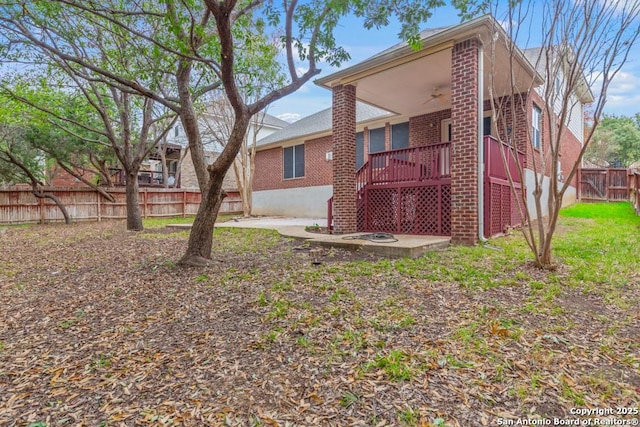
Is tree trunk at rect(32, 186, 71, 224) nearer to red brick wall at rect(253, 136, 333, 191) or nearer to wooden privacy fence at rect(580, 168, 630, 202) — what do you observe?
red brick wall at rect(253, 136, 333, 191)

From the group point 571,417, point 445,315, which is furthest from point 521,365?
point 445,315

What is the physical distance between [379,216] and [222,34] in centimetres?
552

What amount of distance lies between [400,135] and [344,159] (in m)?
5.05

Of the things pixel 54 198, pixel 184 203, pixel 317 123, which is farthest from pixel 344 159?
pixel 184 203

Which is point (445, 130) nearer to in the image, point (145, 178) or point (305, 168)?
point (305, 168)

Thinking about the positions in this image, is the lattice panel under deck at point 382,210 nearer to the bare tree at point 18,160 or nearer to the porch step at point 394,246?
the porch step at point 394,246

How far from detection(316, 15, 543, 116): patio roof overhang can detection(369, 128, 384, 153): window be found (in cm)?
254

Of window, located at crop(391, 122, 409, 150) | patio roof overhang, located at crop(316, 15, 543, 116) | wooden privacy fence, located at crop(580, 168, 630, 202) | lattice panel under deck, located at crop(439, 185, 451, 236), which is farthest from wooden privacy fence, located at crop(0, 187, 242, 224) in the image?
wooden privacy fence, located at crop(580, 168, 630, 202)

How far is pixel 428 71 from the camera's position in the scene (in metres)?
8.08

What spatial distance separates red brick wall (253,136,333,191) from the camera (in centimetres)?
1527

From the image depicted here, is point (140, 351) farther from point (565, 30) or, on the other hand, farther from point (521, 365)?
point (565, 30)

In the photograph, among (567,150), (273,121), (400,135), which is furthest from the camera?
(273,121)

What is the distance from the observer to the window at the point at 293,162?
1647 cm

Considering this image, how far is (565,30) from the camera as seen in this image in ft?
14.1
